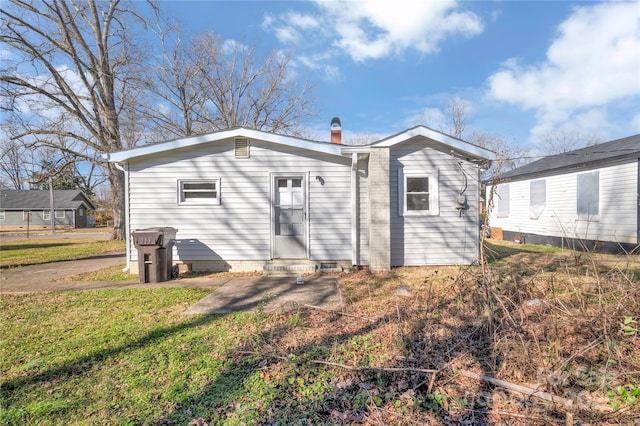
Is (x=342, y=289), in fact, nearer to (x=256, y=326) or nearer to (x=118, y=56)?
(x=256, y=326)

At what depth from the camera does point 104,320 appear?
414cm

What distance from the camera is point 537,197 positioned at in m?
12.1

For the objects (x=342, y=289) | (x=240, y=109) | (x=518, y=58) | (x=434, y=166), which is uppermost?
(x=240, y=109)

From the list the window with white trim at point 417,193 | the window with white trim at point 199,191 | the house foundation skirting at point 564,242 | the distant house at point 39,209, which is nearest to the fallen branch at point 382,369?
the window with white trim at point 417,193

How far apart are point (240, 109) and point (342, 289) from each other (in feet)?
62.1

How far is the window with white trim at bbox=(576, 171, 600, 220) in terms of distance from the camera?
9.50m

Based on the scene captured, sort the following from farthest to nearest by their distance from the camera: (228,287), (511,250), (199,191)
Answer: (511,250), (199,191), (228,287)

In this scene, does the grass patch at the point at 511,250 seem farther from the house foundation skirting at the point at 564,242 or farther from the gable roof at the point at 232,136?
the gable roof at the point at 232,136

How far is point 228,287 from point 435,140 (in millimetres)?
5711

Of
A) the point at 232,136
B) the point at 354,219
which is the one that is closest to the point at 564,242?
the point at 354,219

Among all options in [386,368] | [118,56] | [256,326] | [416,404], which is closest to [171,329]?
[256,326]

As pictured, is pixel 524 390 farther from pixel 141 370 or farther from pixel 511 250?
pixel 511 250

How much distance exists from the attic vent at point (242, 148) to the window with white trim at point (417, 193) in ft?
12.3

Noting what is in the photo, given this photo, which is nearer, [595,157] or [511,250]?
[595,157]
